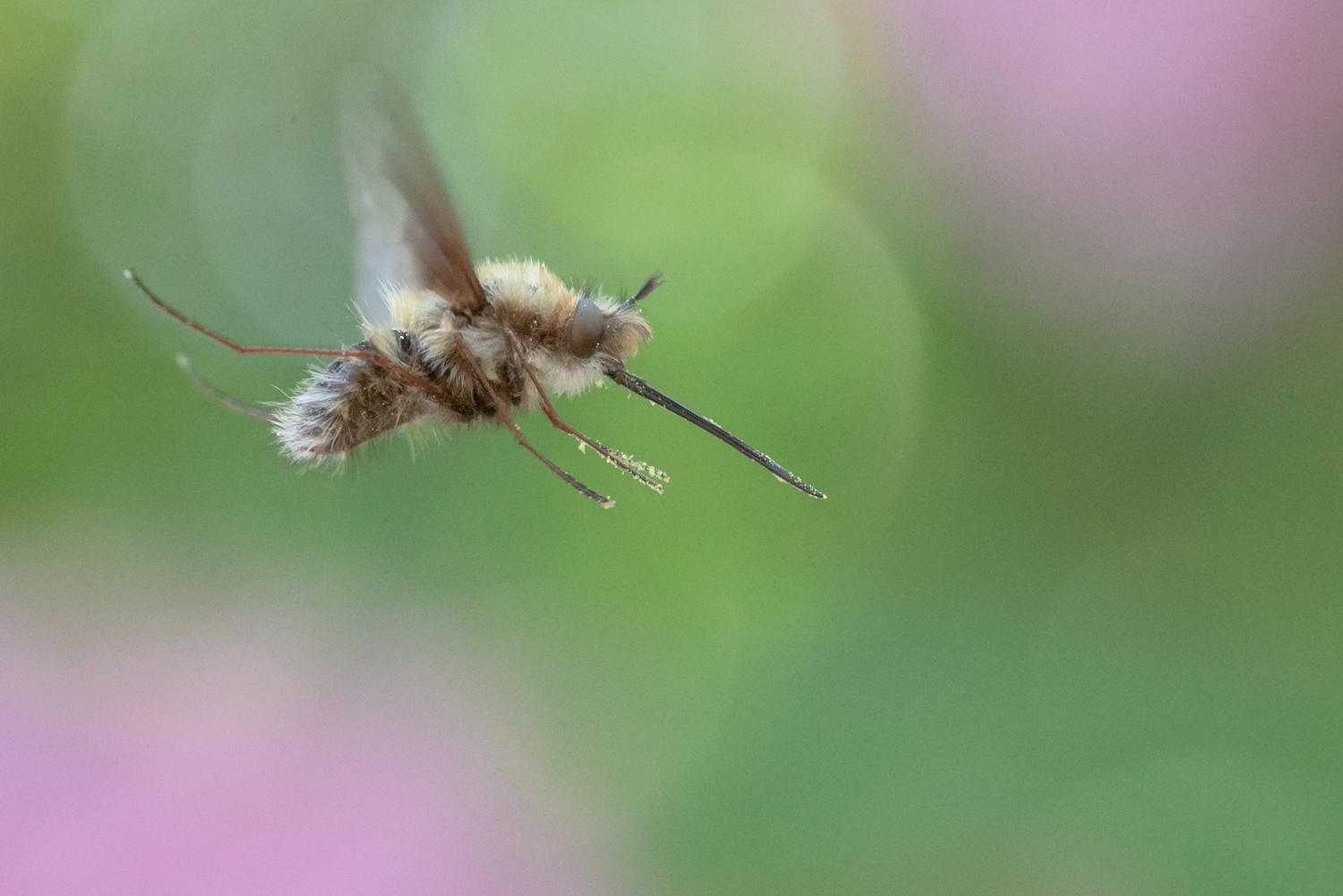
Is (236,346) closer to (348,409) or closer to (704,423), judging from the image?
(348,409)

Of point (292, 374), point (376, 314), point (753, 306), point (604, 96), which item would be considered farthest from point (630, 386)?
point (604, 96)

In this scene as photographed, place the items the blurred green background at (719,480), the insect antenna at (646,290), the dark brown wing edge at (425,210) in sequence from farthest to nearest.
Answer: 1. the blurred green background at (719,480)
2. the insect antenna at (646,290)
3. the dark brown wing edge at (425,210)

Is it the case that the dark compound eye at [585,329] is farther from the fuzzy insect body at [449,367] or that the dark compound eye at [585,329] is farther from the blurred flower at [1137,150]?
the blurred flower at [1137,150]

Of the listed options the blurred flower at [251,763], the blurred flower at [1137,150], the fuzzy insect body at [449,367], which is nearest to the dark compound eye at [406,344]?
the fuzzy insect body at [449,367]

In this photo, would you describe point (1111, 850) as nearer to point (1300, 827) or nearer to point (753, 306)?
point (1300, 827)

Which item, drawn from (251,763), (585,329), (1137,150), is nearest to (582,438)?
(585,329)

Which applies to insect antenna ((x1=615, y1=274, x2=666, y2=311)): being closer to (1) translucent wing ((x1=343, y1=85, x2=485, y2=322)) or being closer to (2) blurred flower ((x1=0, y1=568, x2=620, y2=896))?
(1) translucent wing ((x1=343, y1=85, x2=485, y2=322))

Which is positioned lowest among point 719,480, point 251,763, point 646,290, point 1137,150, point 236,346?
point 251,763
